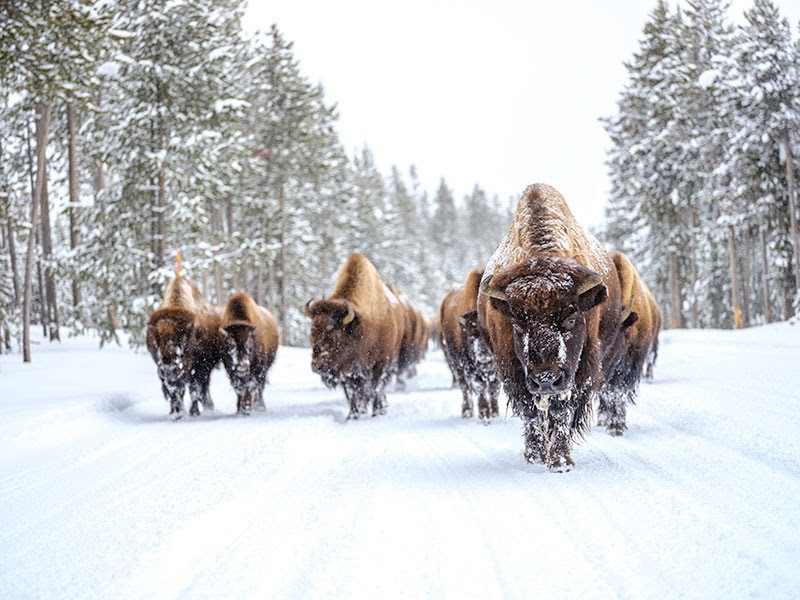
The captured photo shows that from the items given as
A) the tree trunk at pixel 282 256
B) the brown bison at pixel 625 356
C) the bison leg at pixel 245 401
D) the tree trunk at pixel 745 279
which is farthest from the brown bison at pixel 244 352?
the tree trunk at pixel 745 279

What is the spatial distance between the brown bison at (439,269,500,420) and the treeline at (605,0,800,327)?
22683mm

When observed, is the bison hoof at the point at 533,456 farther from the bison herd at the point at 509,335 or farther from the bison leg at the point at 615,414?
the bison leg at the point at 615,414

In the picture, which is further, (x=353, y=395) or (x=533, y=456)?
(x=353, y=395)

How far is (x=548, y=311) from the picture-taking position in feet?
16.4

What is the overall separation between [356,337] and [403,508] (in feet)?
20.4

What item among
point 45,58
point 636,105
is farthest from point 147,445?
point 636,105

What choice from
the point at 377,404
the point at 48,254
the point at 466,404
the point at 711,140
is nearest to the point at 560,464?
the point at 466,404

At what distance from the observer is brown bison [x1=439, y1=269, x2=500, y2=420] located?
9.24 metres

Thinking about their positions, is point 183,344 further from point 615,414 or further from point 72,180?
point 72,180

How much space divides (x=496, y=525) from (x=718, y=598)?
1.41 m

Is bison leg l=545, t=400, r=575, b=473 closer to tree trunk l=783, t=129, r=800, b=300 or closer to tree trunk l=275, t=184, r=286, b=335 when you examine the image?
tree trunk l=783, t=129, r=800, b=300

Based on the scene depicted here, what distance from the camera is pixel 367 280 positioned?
1154 cm

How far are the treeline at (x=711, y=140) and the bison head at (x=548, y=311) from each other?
2688cm

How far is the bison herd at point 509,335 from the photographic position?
16.5 feet
